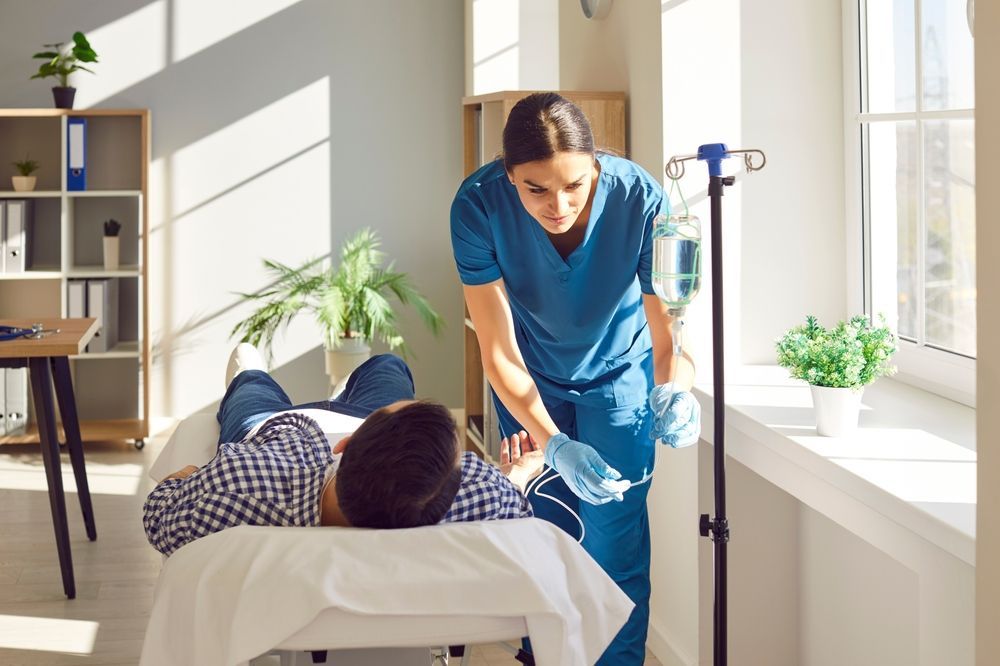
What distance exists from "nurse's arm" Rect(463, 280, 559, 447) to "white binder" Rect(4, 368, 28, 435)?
11.2 feet

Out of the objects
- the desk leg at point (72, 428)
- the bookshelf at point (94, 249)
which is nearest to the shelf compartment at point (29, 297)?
the bookshelf at point (94, 249)

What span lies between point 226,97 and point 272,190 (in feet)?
1.59

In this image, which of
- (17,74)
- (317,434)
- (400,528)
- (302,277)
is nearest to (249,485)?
(400,528)

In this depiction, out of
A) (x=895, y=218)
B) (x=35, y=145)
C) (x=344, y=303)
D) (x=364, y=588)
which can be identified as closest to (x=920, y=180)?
Answer: (x=895, y=218)

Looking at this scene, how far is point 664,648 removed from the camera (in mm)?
2676

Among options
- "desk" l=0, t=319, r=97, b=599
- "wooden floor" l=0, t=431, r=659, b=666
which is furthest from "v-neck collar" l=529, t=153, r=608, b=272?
"desk" l=0, t=319, r=97, b=599

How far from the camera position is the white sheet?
134 cm

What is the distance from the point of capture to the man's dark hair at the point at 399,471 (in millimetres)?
1520

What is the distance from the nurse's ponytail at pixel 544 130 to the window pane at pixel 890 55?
3.12 feet

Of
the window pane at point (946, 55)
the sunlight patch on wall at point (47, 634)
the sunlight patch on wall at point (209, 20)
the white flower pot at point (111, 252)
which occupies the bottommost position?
the sunlight patch on wall at point (47, 634)

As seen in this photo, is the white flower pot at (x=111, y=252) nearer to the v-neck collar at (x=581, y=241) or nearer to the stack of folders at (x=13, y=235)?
the stack of folders at (x=13, y=235)

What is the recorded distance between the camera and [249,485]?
1.69 m

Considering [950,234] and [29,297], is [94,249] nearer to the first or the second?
[29,297]

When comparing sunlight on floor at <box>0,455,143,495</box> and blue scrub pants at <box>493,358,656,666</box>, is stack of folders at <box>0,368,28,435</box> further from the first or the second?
blue scrub pants at <box>493,358,656,666</box>
